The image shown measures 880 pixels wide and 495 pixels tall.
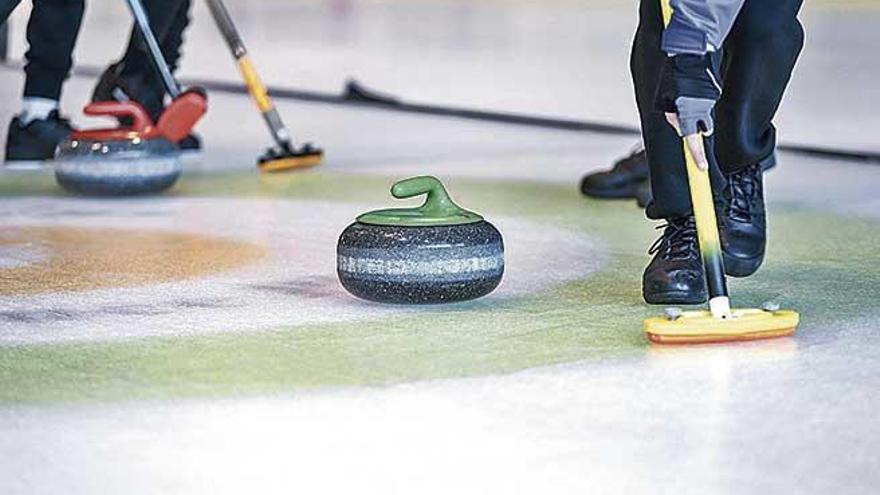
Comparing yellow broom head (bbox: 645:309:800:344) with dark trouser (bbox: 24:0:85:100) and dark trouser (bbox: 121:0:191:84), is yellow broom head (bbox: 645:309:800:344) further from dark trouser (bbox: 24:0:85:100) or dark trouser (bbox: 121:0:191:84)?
dark trouser (bbox: 24:0:85:100)

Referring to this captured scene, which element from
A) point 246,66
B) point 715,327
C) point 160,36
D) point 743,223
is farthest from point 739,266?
point 160,36

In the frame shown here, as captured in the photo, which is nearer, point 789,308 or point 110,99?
point 789,308

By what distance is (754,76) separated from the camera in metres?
2.52

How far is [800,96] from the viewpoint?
5.80 m

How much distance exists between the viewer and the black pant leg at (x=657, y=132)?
2404 millimetres

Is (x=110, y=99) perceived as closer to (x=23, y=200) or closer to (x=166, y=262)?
(x=23, y=200)

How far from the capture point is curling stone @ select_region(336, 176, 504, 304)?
2.33 metres

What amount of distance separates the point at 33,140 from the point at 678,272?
2017 millimetres

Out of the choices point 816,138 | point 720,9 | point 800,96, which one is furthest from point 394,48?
point 720,9

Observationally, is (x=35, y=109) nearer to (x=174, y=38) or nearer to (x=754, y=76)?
(x=174, y=38)

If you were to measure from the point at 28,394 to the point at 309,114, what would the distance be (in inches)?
139

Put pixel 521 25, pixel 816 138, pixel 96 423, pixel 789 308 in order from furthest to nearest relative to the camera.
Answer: pixel 521 25 → pixel 816 138 → pixel 789 308 → pixel 96 423

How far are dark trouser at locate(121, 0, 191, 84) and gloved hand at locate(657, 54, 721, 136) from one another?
74.5 inches

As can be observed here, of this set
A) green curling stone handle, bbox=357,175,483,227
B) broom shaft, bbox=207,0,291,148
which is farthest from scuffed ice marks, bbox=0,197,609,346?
broom shaft, bbox=207,0,291,148
